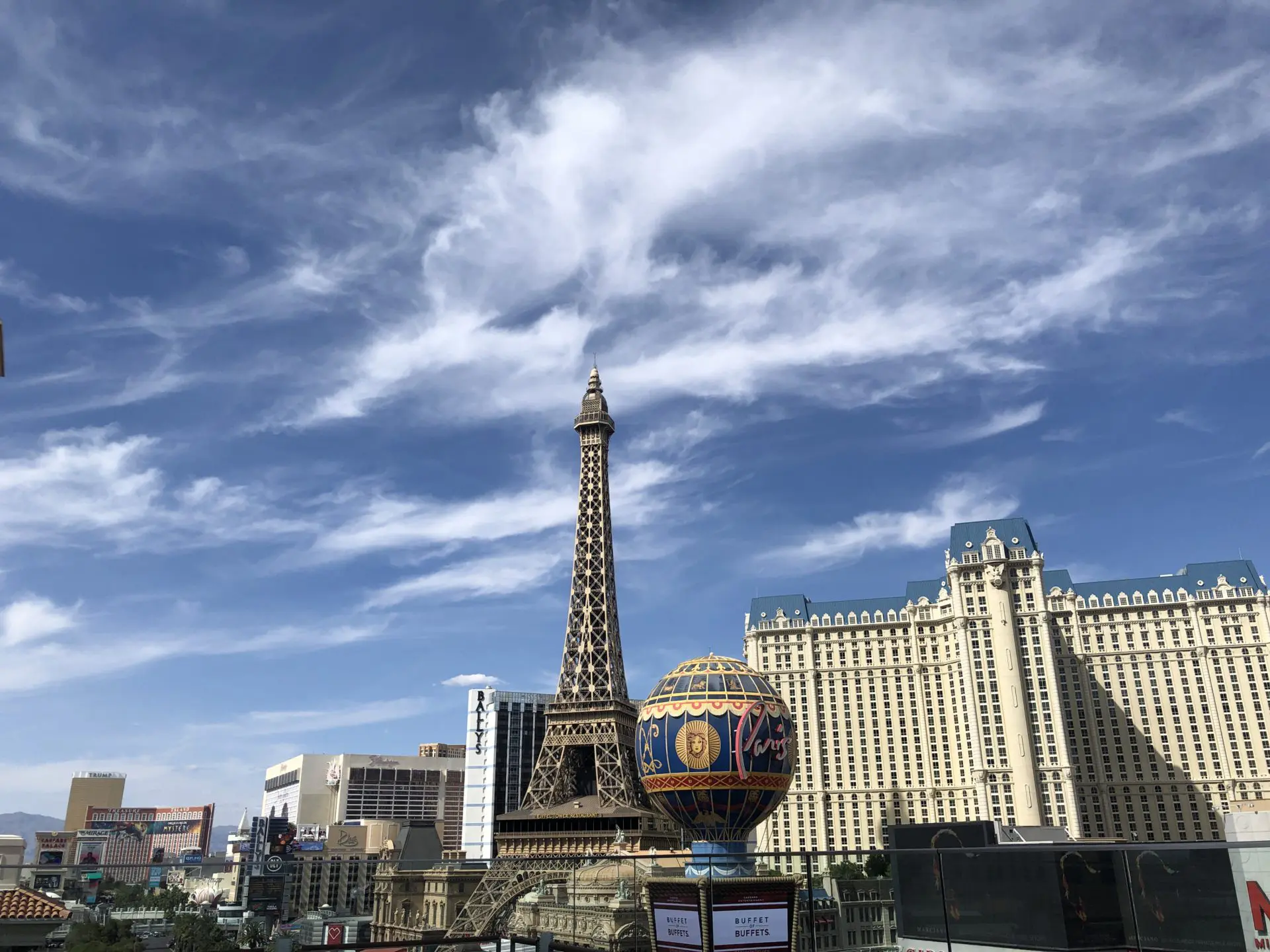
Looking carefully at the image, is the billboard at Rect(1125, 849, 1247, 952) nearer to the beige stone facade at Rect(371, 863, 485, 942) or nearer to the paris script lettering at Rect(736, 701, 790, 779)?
the paris script lettering at Rect(736, 701, 790, 779)

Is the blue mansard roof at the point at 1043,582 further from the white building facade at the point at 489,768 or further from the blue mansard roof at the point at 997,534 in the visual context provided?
the white building facade at the point at 489,768

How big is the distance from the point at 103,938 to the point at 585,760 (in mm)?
70033

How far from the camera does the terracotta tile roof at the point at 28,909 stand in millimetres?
24141

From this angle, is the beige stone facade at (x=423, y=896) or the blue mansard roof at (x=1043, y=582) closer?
the beige stone facade at (x=423, y=896)

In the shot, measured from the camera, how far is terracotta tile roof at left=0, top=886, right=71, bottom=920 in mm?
24141

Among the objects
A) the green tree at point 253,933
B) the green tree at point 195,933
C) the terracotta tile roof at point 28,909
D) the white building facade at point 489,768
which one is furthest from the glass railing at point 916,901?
the white building facade at point 489,768

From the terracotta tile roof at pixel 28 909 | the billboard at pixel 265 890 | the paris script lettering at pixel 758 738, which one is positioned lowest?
the billboard at pixel 265 890

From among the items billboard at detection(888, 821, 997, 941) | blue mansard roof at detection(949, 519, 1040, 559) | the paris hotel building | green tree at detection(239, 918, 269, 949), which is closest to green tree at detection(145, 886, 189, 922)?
green tree at detection(239, 918, 269, 949)

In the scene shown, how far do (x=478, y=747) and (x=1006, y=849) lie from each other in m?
194

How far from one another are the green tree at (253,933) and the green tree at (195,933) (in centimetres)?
92

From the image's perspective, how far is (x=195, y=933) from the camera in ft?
187

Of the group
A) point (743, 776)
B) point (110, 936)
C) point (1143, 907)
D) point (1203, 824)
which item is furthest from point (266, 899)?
point (1203, 824)

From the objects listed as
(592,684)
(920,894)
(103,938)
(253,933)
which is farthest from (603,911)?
(592,684)

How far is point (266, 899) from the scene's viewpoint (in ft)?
349
